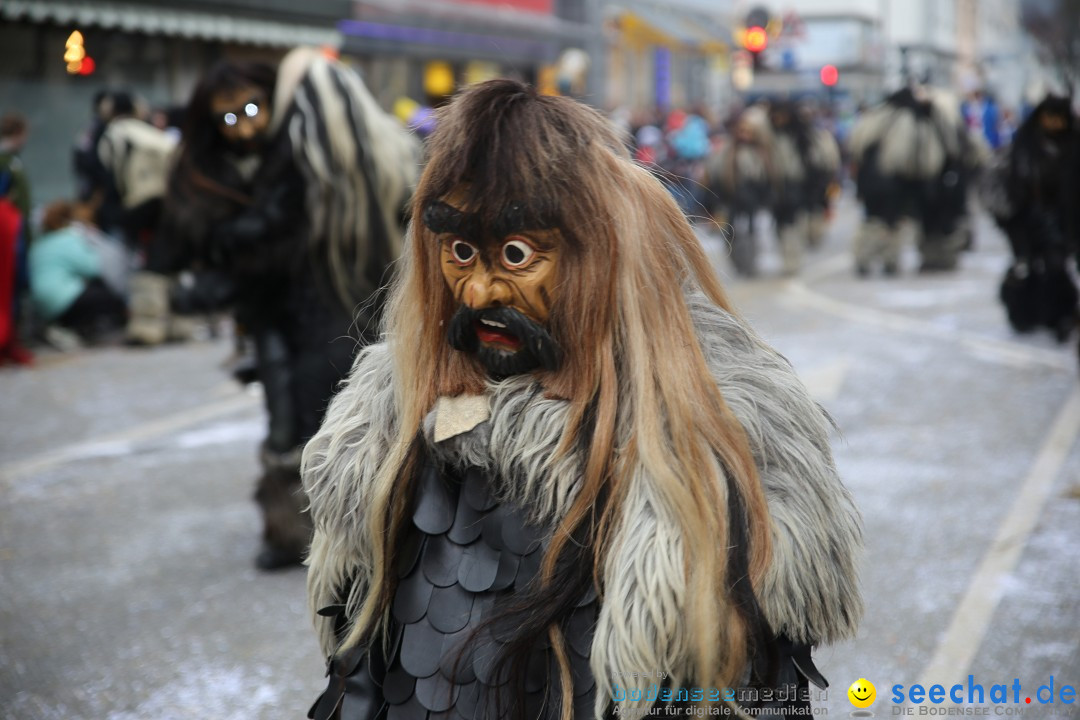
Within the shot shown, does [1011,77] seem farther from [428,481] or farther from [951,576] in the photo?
[428,481]

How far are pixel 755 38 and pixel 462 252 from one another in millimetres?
15127

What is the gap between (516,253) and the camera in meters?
1.95

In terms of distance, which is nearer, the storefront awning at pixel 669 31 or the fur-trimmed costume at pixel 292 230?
the fur-trimmed costume at pixel 292 230

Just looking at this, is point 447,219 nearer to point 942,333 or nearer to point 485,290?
point 485,290

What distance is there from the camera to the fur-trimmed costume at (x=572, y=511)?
6.11ft

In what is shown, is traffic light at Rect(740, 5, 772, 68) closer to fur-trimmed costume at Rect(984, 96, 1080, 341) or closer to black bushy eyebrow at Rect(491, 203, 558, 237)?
fur-trimmed costume at Rect(984, 96, 1080, 341)

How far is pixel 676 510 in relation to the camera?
185cm

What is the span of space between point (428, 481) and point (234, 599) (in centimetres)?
286

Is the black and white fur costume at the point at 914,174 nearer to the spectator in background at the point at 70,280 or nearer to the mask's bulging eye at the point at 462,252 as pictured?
the spectator in background at the point at 70,280

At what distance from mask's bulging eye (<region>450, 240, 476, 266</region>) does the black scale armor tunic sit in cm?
36

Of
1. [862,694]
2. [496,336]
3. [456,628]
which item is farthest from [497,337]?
[862,694]

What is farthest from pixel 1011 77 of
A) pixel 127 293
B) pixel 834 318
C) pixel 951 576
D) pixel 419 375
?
pixel 419 375

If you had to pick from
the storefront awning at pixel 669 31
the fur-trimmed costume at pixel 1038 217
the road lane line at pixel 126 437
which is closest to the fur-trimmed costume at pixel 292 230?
the road lane line at pixel 126 437

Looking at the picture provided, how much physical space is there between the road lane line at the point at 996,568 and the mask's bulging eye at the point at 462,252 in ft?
8.12
